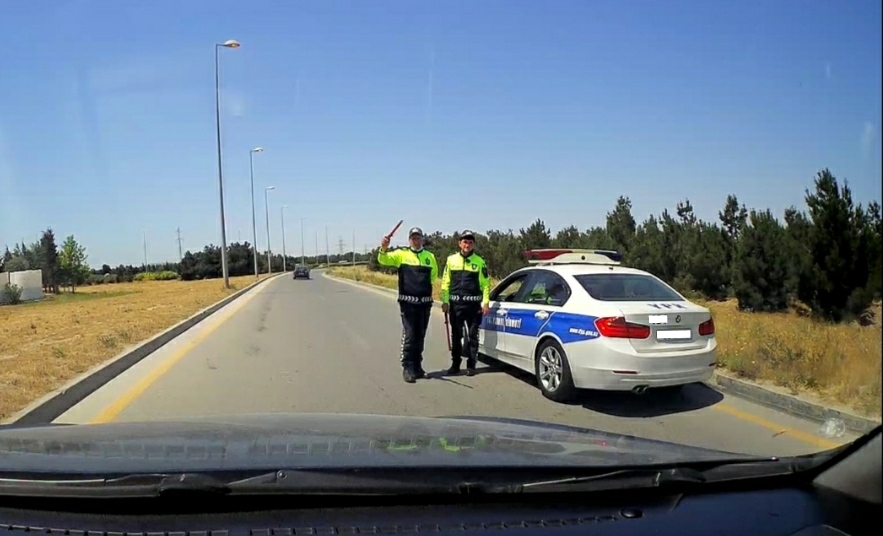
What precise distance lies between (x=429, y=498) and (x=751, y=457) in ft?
A: 4.59

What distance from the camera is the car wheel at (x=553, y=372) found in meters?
8.37

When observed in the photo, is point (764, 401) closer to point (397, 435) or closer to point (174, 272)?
point (397, 435)

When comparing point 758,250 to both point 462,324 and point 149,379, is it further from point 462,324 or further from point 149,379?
point 149,379

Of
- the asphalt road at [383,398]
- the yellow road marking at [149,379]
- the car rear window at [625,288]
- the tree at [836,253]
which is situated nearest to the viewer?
the tree at [836,253]

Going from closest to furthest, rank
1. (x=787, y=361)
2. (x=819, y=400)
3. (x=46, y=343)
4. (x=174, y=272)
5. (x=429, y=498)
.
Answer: (x=429, y=498) → (x=819, y=400) → (x=787, y=361) → (x=46, y=343) → (x=174, y=272)

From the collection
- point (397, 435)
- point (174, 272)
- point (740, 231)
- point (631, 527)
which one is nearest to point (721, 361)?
point (397, 435)

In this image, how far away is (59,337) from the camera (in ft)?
53.4

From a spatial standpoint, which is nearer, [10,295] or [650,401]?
[650,401]

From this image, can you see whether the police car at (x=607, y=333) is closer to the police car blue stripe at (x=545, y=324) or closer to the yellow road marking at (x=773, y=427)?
the police car blue stripe at (x=545, y=324)

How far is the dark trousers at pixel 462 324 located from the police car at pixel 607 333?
2.46ft

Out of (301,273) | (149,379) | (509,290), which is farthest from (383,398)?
(301,273)

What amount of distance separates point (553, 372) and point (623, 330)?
43.1 inches

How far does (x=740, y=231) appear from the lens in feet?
62.7

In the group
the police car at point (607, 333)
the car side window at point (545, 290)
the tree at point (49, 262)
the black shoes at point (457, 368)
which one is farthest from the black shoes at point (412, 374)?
the tree at point (49, 262)
